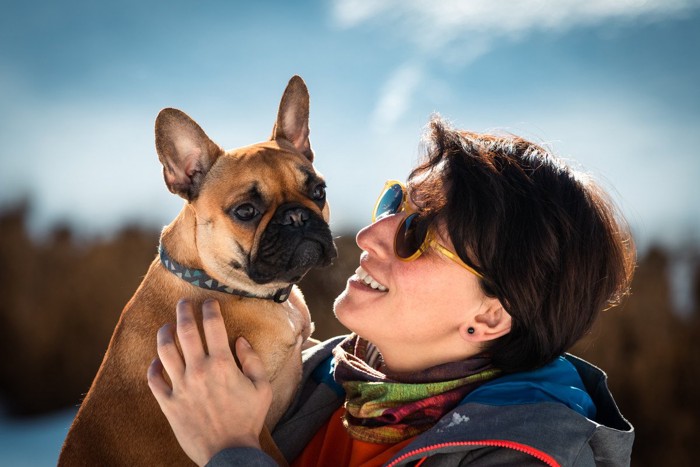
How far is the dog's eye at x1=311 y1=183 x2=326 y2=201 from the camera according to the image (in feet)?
7.68

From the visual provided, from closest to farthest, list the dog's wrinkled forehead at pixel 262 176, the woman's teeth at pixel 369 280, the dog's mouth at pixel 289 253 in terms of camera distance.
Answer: the woman's teeth at pixel 369 280, the dog's mouth at pixel 289 253, the dog's wrinkled forehead at pixel 262 176

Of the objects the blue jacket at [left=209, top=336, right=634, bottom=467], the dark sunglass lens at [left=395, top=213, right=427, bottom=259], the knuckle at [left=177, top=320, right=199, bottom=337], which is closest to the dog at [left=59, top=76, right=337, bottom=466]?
the knuckle at [left=177, top=320, right=199, bottom=337]

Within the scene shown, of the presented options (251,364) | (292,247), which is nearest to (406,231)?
(292,247)

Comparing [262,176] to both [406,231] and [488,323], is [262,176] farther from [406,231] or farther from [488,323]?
[488,323]

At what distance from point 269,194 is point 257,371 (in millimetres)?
689

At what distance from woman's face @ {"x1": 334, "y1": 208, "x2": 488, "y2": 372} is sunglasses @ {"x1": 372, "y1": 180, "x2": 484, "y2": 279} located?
2cm

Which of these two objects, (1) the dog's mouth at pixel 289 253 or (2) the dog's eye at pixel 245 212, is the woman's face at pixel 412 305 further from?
(2) the dog's eye at pixel 245 212

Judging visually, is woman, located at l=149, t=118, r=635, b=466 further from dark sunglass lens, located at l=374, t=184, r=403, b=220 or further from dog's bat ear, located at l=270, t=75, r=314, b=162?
dog's bat ear, located at l=270, t=75, r=314, b=162

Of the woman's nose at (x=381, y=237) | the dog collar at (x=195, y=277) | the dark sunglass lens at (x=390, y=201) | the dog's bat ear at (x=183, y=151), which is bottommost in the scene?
the dog collar at (x=195, y=277)

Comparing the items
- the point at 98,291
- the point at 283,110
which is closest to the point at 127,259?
the point at 98,291

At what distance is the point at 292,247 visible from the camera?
2.05 meters

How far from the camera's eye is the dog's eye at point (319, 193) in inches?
92.2

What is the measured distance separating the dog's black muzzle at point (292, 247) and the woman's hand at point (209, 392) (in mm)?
323

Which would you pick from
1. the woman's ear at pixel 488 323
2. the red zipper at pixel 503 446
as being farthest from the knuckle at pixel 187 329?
the woman's ear at pixel 488 323
